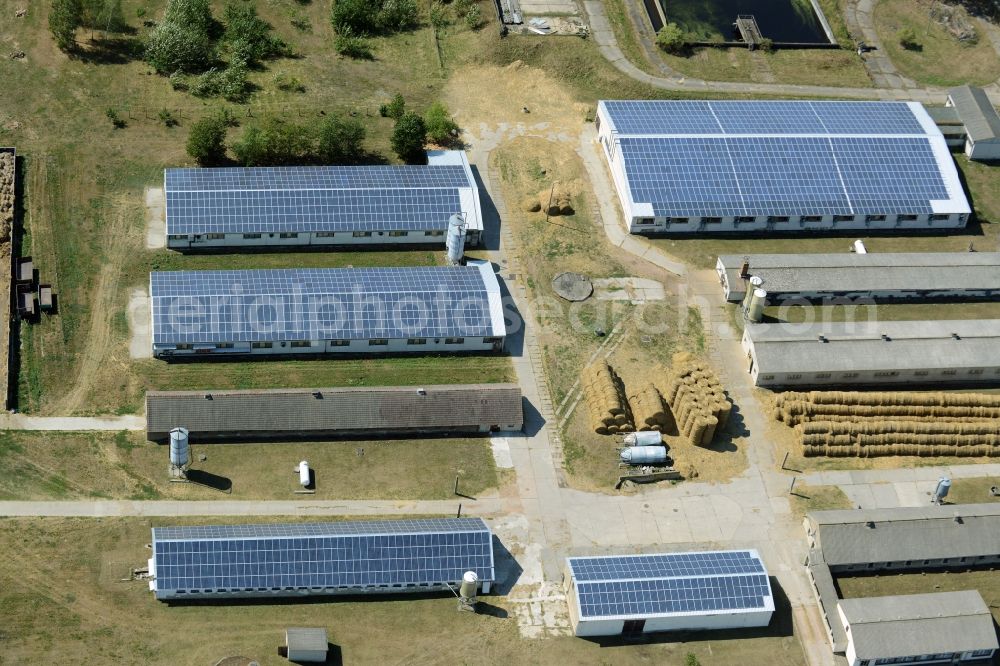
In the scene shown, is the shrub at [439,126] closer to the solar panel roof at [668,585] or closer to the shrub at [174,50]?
the shrub at [174,50]

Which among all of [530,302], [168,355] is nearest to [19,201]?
[168,355]

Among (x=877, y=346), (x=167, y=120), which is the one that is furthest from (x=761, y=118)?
(x=167, y=120)

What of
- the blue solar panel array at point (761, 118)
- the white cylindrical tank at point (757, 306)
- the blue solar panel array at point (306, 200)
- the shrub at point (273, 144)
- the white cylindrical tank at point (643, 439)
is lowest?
the white cylindrical tank at point (643, 439)

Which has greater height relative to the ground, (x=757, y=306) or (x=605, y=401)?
(x=757, y=306)

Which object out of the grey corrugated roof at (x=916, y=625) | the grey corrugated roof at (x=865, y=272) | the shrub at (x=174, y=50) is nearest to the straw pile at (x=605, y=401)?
the grey corrugated roof at (x=865, y=272)

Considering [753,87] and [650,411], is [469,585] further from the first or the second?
[753,87]

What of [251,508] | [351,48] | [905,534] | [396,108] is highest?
[351,48]

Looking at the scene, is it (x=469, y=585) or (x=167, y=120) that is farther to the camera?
(x=167, y=120)
